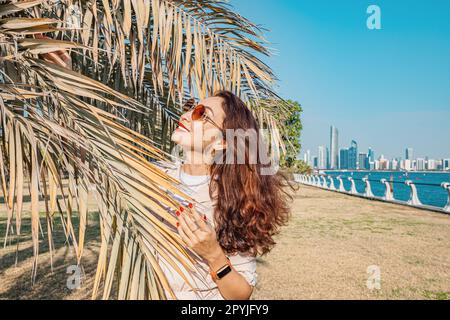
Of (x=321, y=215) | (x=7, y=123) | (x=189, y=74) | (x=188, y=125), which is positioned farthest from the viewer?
(x=321, y=215)

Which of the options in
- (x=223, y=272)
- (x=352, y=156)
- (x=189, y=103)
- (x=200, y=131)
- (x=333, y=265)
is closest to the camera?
(x=223, y=272)

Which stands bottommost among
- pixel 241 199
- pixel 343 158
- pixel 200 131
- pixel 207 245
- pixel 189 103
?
pixel 207 245

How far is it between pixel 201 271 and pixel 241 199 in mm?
331

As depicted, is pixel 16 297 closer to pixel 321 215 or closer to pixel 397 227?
pixel 397 227

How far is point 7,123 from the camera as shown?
46.1 inches

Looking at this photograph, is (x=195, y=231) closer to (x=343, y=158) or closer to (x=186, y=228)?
(x=186, y=228)

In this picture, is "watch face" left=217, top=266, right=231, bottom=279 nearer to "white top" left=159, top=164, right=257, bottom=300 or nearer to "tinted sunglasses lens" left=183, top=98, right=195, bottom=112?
"white top" left=159, top=164, right=257, bottom=300

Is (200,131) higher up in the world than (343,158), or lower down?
higher up

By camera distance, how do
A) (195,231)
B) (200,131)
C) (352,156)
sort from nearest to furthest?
1. (195,231)
2. (200,131)
3. (352,156)

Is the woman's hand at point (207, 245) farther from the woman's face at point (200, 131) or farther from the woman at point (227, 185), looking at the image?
the woman's face at point (200, 131)

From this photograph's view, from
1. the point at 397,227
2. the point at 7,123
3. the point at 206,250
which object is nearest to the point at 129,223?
the point at 206,250

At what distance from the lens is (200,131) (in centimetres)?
147

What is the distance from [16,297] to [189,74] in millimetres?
3180

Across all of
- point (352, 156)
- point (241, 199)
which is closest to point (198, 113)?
point (241, 199)
